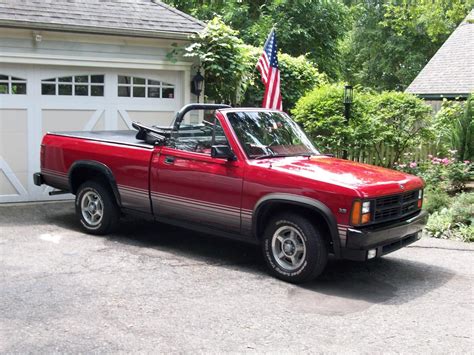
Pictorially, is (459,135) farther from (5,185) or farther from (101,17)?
(5,185)

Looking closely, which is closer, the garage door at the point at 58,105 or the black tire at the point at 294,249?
the black tire at the point at 294,249

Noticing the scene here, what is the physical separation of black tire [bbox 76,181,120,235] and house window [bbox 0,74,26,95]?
9.46 ft

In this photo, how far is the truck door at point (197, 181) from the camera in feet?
20.9

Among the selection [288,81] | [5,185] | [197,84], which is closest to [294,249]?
[197,84]

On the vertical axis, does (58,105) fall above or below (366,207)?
above

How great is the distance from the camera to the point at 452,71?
830 inches

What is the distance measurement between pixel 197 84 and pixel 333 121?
9.09ft

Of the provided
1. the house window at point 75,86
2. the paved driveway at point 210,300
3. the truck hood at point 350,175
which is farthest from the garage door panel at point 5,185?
the truck hood at point 350,175

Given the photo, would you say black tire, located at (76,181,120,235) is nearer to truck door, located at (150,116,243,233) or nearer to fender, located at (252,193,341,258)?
truck door, located at (150,116,243,233)

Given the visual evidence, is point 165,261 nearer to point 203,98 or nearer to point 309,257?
point 309,257

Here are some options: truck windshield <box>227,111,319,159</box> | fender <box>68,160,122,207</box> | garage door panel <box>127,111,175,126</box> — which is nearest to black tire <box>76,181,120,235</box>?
fender <box>68,160,122,207</box>

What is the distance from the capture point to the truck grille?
574 cm

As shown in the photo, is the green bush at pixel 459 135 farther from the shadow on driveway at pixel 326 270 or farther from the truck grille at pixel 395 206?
the truck grille at pixel 395 206

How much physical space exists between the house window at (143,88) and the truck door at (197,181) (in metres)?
3.90
